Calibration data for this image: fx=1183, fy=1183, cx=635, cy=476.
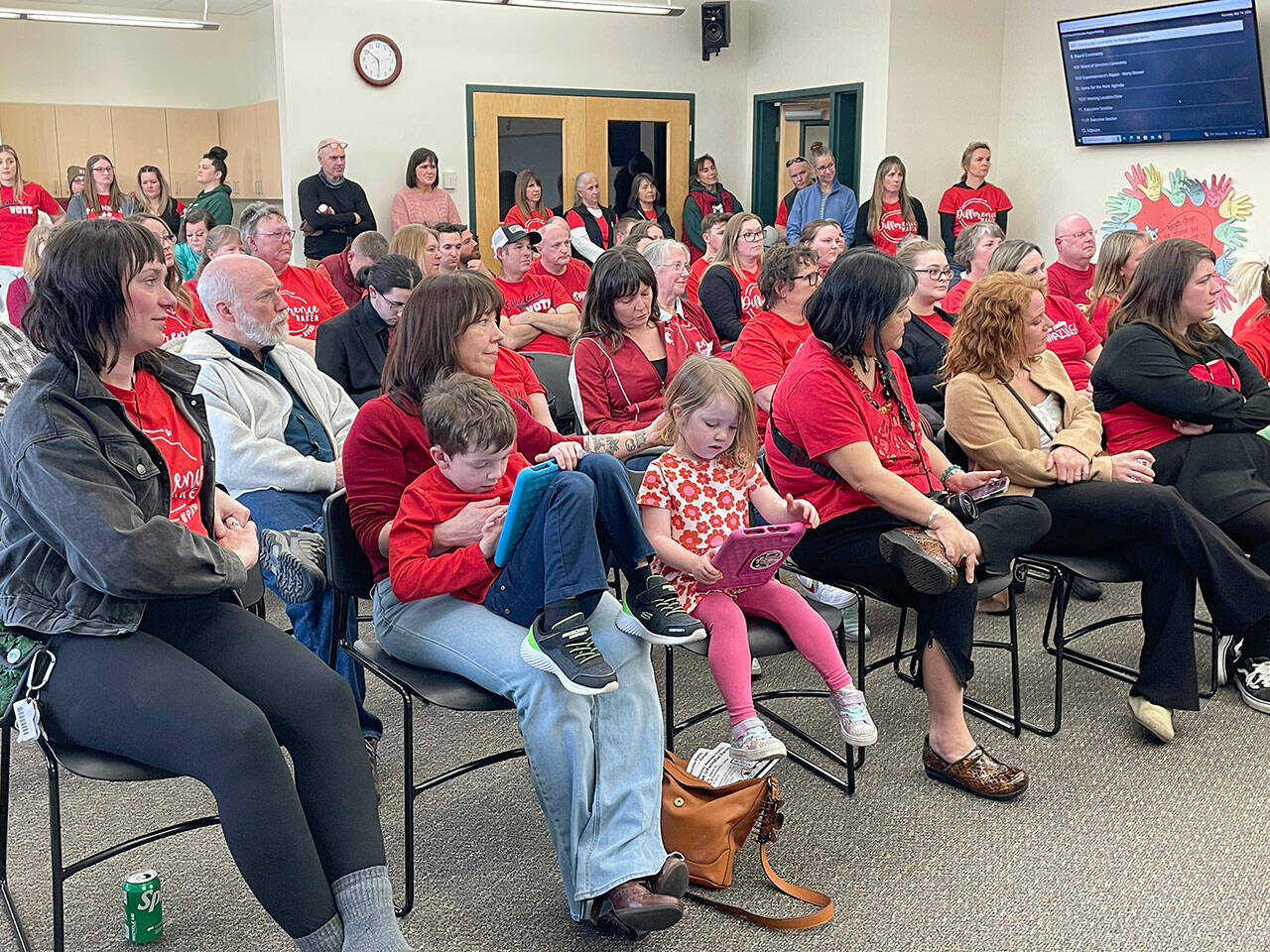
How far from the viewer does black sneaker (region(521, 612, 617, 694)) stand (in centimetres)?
205

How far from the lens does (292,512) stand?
2953mm

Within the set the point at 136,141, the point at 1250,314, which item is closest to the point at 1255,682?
the point at 1250,314

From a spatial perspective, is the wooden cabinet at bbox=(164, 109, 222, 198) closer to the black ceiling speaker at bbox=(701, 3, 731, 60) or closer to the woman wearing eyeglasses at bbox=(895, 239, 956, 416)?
the black ceiling speaker at bbox=(701, 3, 731, 60)

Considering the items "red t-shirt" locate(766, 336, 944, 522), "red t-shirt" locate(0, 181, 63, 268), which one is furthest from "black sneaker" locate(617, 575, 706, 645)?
"red t-shirt" locate(0, 181, 63, 268)

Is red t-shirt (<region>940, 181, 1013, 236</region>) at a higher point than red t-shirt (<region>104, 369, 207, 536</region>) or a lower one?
higher

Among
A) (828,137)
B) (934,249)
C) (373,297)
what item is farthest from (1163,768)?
(828,137)

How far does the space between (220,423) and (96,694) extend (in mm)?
1186

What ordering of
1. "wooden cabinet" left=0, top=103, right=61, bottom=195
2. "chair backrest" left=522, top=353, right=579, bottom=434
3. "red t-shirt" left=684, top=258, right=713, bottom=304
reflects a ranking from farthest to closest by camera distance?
1. "wooden cabinet" left=0, top=103, right=61, bottom=195
2. "red t-shirt" left=684, top=258, right=713, bottom=304
3. "chair backrest" left=522, top=353, right=579, bottom=434

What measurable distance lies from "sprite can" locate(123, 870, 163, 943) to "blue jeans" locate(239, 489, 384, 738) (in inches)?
21.4

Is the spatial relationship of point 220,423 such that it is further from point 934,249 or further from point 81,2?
point 81,2

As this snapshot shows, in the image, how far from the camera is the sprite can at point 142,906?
2.11 metres

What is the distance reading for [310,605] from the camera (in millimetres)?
2717

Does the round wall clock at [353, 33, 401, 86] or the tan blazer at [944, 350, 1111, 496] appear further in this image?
the round wall clock at [353, 33, 401, 86]

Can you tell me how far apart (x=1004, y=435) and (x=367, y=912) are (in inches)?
79.3
